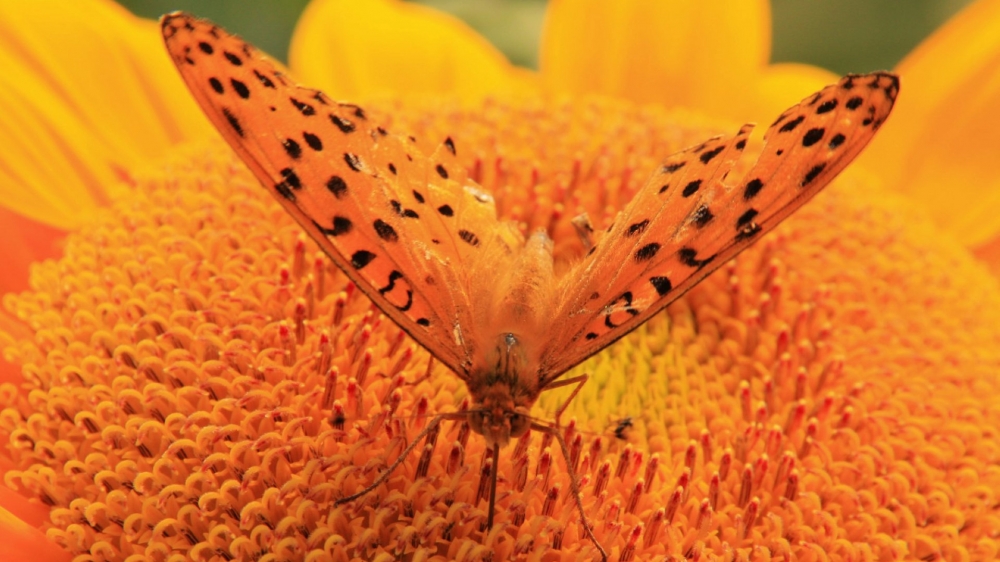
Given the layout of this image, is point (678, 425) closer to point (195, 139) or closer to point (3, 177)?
point (195, 139)

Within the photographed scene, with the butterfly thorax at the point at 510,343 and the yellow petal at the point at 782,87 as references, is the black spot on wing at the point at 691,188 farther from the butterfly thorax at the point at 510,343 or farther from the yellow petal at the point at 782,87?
the yellow petal at the point at 782,87

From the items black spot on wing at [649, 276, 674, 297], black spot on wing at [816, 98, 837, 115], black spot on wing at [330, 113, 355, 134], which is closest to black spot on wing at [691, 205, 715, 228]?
black spot on wing at [649, 276, 674, 297]

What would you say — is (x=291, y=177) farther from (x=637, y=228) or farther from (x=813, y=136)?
(x=813, y=136)

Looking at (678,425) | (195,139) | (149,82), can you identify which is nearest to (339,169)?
(678,425)

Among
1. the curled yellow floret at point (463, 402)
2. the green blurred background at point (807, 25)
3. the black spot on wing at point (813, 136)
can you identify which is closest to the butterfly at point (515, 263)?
the black spot on wing at point (813, 136)

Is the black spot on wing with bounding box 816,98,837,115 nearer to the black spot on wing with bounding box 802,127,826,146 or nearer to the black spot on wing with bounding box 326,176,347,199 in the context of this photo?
the black spot on wing with bounding box 802,127,826,146
